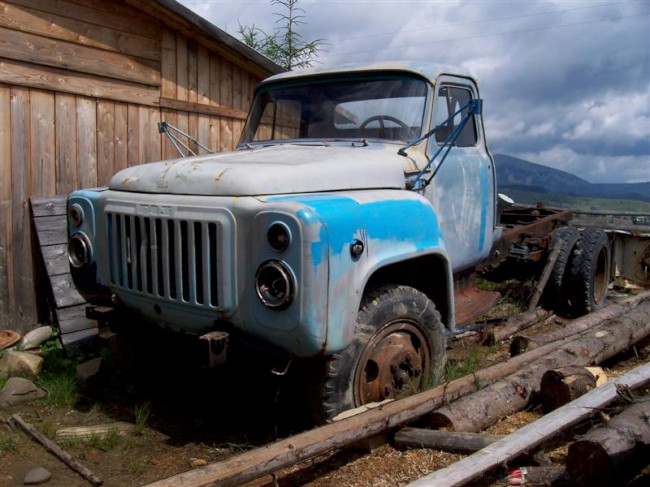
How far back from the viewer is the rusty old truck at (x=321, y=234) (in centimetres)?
320

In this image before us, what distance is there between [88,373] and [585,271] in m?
5.04

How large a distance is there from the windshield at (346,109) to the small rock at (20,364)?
244cm

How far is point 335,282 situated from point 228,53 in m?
5.34

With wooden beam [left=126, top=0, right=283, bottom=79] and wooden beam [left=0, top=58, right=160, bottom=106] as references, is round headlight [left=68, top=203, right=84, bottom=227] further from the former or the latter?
wooden beam [left=126, top=0, right=283, bottom=79]

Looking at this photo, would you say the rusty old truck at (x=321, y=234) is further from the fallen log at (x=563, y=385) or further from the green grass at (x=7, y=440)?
the green grass at (x=7, y=440)

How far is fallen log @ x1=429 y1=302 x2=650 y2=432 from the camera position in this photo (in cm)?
368

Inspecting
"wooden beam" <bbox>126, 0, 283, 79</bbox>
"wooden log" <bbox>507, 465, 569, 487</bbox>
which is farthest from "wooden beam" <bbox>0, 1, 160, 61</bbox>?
"wooden log" <bbox>507, 465, 569, 487</bbox>

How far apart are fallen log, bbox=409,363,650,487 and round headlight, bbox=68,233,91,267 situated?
8.35 feet

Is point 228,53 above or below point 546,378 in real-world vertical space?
above

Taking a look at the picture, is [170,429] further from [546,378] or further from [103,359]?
[546,378]

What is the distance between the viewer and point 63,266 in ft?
19.6

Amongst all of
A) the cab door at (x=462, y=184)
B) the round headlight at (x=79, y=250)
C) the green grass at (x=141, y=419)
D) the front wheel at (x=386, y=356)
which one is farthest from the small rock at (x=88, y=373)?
the cab door at (x=462, y=184)

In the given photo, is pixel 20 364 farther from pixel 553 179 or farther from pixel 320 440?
pixel 553 179

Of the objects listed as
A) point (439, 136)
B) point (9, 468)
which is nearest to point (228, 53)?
point (439, 136)
